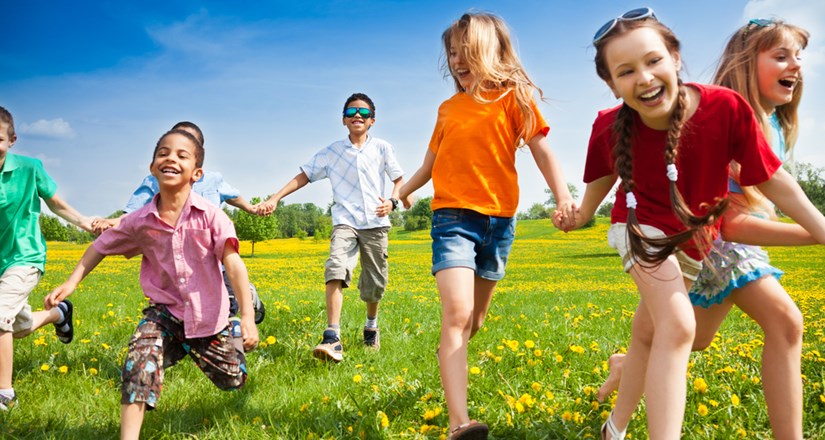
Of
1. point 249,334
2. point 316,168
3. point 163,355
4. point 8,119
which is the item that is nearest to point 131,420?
point 163,355

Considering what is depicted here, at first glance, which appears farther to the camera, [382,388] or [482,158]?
[382,388]

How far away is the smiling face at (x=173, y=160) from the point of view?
3.44 metres

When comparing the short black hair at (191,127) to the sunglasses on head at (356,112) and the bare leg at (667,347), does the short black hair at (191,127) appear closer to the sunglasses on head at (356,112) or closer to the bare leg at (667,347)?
the sunglasses on head at (356,112)

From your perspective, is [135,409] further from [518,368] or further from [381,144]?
[381,144]

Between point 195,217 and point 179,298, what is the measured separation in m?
0.47

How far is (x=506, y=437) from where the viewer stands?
127 inches

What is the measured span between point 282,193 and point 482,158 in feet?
9.54

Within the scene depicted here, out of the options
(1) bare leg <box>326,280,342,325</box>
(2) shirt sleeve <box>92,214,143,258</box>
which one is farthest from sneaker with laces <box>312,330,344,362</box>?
(2) shirt sleeve <box>92,214,143,258</box>

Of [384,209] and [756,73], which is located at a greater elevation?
[756,73]

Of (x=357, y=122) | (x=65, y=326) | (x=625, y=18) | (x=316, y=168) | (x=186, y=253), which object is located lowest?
(x=65, y=326)

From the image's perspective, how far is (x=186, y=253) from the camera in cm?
352

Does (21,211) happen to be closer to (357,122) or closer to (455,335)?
(357,122)

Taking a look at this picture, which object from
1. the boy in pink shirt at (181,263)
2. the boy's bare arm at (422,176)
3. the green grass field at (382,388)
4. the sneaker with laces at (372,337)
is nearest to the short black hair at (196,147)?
the boy in pink shirt at (181,263)

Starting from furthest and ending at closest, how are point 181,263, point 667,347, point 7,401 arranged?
point 7,401
point 181,263
point 667,347
